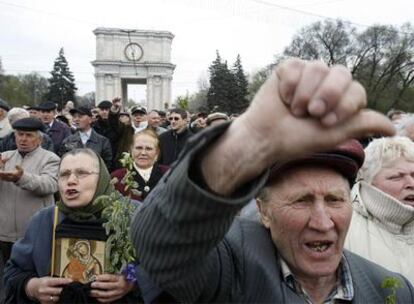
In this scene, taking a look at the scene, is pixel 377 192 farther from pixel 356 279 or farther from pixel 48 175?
pixel 48 175

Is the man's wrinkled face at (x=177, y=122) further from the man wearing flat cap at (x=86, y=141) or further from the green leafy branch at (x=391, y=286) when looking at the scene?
the green leafy branch at (x=391, y=286)

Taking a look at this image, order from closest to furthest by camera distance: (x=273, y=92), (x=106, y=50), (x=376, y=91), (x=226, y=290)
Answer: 1. (x=273, y=92)
2. (x=226, y=290)
3. (x=376, y=91)
4. (x=106, y=50)

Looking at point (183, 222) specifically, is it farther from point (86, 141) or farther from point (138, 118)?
point (138, 118)

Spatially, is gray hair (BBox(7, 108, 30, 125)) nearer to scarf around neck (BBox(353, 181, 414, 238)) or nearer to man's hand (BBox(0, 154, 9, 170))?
man's hand (BBox(0, 154, 9, 170))

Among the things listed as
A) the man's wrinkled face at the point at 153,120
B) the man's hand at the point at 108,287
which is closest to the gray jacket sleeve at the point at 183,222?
the man's hand at the point at 108,287

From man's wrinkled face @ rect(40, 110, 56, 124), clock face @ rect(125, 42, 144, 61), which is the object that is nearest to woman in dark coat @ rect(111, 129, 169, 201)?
man's wrinkled face @ rect(40, 110, 56, 124)

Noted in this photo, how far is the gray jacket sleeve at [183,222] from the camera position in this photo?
1050 millimetres

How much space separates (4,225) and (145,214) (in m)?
4.34

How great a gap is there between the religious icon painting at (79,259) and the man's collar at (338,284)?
4.82 feet

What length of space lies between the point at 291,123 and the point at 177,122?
7.65 meters

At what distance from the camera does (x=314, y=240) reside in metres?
1.65

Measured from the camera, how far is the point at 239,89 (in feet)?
149

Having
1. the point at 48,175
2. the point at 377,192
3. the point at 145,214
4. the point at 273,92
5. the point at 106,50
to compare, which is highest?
the point at 106,50

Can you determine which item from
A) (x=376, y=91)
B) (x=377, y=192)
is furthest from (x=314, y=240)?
(x=376, y=91)
